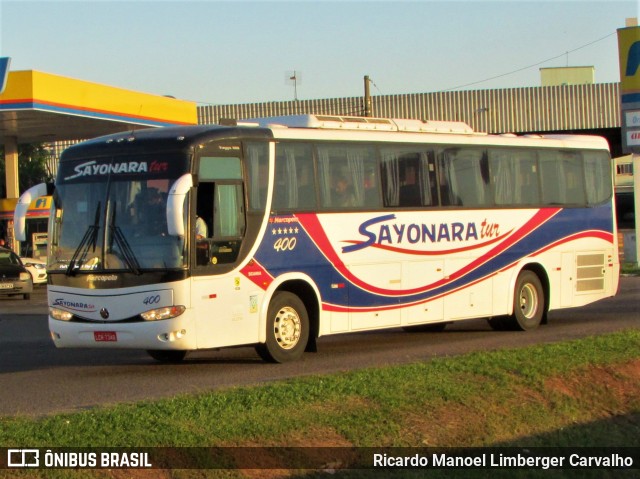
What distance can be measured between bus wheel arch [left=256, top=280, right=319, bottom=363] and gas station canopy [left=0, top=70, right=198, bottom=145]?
76.6ft

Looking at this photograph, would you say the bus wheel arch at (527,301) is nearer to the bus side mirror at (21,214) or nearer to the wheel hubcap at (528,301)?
the wheel hubcap at (528,301)

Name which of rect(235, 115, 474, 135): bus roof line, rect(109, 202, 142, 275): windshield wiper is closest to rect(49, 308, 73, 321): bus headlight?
rect(109, 202, 142, 275): windshield wiper

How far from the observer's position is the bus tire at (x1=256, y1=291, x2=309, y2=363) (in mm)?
14586

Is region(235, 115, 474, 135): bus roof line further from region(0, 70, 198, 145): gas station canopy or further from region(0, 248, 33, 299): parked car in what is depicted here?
region(0, 70, 198, 145): gas station canopy

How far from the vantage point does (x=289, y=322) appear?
1483cm

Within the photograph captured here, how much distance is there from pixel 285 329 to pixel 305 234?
1.38 meters

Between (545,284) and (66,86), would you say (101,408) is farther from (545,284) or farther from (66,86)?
(66,86)

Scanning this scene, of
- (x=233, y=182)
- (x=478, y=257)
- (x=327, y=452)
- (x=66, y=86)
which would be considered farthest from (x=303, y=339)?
(x=66, y=86)

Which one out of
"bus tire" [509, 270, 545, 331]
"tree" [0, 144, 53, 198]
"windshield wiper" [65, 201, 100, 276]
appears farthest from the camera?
"tree" [0, 144, 53, 198]

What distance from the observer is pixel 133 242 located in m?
13.6

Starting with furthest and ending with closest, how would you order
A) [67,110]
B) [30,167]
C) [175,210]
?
[30,167] < [67,110] < [175,210]

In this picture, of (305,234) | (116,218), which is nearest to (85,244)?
(116,218)

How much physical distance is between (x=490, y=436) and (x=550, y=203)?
31.5 ft

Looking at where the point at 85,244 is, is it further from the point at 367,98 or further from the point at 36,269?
the point at 367,98
